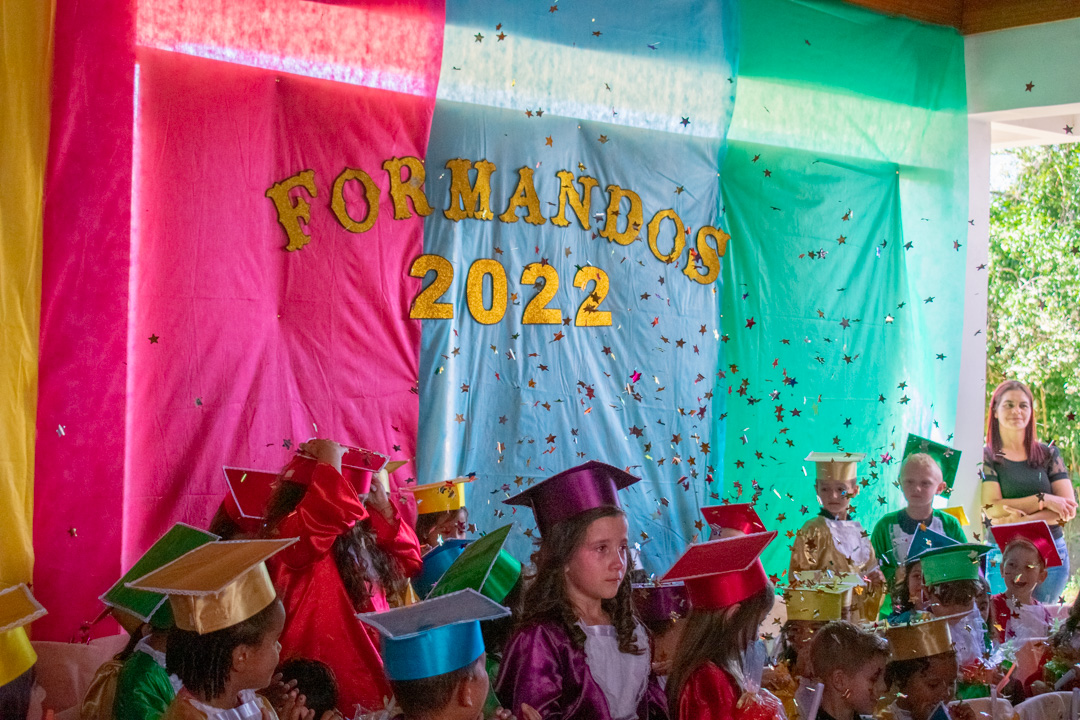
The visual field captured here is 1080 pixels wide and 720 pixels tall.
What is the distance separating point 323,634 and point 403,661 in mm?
1292

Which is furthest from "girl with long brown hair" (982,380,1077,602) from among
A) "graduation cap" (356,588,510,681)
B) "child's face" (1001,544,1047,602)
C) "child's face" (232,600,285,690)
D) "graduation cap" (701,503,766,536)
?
"child's face" (232,600,285,690)

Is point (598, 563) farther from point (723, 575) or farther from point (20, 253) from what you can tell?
point (20, 253)

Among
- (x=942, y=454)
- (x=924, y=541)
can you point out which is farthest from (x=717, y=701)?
(x=942, y=454)

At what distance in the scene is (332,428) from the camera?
15.0 feet

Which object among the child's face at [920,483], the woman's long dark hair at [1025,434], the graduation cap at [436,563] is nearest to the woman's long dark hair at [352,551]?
the graduation cap at [436,563]

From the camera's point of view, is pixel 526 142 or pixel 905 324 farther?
pixel 905 324

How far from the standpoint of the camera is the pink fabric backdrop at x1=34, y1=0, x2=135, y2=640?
13.0ft

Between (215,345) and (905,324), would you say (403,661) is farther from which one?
(905,324)

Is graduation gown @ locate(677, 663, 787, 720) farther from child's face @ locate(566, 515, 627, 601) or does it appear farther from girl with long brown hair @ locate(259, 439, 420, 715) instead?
girl with long brown hair @ locate(259, 439, 420, 715)

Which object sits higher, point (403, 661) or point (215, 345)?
point (215, 345)

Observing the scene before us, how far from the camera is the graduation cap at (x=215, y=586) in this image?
2287 millimetres

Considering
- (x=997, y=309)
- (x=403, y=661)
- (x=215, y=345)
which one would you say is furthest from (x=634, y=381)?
(x=997, y=309)

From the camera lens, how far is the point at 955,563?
12.1 ft

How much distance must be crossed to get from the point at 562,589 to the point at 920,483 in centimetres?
269
